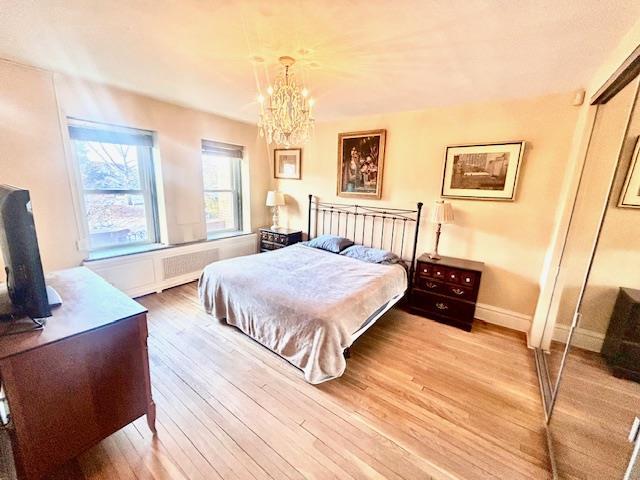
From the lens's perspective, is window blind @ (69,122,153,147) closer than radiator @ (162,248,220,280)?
Yes

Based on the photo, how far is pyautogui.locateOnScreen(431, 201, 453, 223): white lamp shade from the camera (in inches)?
112

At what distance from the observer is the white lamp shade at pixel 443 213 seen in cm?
286

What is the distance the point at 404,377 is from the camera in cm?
207

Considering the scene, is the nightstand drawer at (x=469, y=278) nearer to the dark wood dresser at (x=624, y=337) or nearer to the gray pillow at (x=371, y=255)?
the gray pillow at (x=371, y=255)

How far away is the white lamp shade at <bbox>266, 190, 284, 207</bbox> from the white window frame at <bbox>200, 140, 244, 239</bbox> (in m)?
0.53

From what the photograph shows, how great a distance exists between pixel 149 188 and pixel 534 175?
4430 millimetres

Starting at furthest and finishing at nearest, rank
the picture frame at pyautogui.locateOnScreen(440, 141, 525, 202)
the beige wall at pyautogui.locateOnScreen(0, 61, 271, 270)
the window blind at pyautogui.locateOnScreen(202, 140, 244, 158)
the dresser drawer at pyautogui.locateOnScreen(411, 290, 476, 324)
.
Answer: the window blind at pyautogui.locateOnScreen(202, 140, 244, 158)
the dresser drawer at pyautogui.locateOnScreen(411, 290, 476, 324)
the picture frame at pyautogui.locateOnScreen(440, 141, 525, 202)
the beige wall at pyautogui.locateOnScreen(0, 61, 271, 270)

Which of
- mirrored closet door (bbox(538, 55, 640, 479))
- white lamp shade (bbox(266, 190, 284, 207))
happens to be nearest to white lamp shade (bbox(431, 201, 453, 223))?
mirrored closet door (bbox(538, 55, 640, 479))

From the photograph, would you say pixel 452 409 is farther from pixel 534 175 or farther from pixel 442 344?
pixel 534 175

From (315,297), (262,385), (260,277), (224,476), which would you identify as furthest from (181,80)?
(224,476)

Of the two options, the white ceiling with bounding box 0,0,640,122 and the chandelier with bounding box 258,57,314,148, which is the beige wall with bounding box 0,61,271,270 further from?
the chandelier with bounding box 258,57,314,148

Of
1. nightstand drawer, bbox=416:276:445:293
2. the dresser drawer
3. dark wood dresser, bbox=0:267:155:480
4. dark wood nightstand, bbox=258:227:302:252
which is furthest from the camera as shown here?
dark wood nightstand, bbox=258:227:302:252

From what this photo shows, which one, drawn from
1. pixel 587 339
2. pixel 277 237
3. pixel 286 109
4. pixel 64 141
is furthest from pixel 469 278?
pixel 64 141

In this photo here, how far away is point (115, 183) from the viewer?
3.10 m
